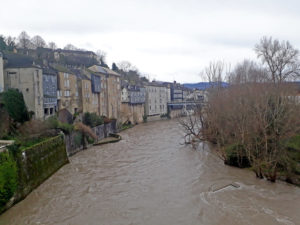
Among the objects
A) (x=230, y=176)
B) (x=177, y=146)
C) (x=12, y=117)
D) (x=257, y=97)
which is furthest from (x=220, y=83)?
(x=12, y=117)

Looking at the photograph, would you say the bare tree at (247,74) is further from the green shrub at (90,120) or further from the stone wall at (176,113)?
the stone wall at (176,113)

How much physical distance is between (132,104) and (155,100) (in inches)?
523

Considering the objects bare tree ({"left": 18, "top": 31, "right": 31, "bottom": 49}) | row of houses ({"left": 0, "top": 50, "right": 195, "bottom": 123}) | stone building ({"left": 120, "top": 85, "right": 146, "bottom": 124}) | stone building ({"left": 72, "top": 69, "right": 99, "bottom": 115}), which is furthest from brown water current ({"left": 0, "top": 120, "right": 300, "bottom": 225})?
bare tree ({"left": 18, "top": 31, "right": 31, "bottom": 49})

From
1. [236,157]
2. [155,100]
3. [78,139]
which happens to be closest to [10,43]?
[78,139]

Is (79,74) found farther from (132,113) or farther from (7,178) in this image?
(7,178)

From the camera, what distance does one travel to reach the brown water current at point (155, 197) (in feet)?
40.4

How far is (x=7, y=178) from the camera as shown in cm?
1340

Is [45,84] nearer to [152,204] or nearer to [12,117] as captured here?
[12,117]

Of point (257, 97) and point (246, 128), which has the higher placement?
point (257, 97)

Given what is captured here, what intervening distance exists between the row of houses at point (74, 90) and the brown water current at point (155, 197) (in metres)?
10.2

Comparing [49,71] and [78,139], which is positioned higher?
[49,71]

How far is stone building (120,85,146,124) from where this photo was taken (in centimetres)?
5172

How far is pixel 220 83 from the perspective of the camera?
31.7 metres

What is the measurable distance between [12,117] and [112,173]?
962 centimetres
